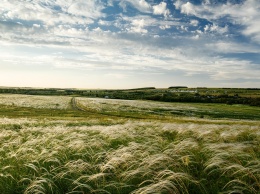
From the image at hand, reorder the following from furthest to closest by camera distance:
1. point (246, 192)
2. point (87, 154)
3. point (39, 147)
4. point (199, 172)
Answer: point (39, 147)
point (87, 154)
point (199, 172)
point (246, 192)

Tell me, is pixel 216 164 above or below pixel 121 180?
above

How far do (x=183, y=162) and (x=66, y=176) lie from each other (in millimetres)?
2633

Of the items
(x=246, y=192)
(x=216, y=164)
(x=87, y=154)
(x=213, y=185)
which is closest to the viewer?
(x=246, y=192)

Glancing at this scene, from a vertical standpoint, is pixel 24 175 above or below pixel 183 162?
below

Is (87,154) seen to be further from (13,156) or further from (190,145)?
(190,145)

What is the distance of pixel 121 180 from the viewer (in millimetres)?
5141

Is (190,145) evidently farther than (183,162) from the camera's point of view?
Yes

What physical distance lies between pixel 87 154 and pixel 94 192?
2.65 m

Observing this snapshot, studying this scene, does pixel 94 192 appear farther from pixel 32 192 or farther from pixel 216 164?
pixel 216 164

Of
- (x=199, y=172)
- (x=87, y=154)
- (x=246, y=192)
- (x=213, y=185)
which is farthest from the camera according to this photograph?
(x=87, y=154)

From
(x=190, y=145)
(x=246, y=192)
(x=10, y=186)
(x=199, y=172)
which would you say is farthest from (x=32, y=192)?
(x=190, y=145)

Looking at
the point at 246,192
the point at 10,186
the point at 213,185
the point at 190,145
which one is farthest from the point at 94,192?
the point at 190,145

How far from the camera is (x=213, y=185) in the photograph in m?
4.66

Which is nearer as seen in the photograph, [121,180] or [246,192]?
[246,192]
